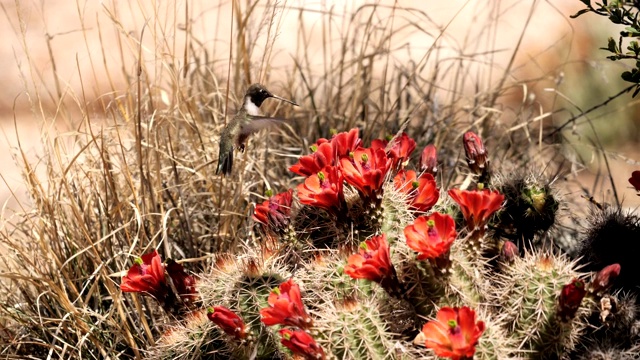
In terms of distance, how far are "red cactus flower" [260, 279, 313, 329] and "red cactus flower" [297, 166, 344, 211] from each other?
14.0 inches

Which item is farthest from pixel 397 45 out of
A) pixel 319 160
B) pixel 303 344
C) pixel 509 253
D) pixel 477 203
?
pixel 303 344

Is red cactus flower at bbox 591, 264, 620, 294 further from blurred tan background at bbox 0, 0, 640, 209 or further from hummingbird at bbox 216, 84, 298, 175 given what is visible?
blurred tan background at bbox 0, 0, 640, 209

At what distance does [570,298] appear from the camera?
7.31 ft

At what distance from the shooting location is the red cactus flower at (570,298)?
2211mm

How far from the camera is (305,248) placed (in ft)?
9.05

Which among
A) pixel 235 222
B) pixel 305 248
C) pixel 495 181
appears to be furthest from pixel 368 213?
pixel 235 222

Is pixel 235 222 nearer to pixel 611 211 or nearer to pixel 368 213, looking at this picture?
pixel 368 213

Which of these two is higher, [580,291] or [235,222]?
[580,291]

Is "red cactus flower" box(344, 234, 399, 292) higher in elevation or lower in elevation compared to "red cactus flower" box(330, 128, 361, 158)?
lower

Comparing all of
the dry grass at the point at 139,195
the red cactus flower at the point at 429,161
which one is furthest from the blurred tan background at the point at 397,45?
the red cactus flower at the point at 429,161

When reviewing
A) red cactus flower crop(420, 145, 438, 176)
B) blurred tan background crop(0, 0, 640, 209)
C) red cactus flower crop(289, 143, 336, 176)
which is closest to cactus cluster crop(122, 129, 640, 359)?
red cactus flower crop(289, 143, 336, 176)

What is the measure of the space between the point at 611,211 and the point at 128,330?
1.74 metres

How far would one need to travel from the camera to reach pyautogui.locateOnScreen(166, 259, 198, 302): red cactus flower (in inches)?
105

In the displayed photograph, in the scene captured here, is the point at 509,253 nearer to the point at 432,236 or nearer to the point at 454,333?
the point at 432,236
